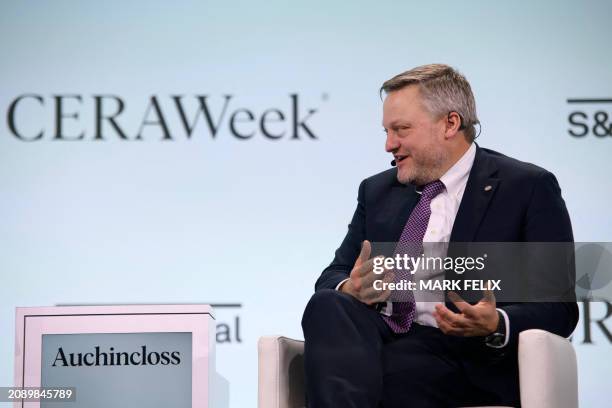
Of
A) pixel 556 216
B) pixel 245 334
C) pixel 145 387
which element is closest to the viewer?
pixel 556 216

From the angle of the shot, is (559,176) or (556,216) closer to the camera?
(556,216)

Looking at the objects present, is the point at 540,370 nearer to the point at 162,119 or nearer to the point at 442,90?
the point at 442,90

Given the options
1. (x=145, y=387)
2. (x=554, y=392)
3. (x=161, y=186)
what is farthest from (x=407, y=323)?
(x=161, y=186)

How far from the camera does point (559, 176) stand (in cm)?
Result: 362

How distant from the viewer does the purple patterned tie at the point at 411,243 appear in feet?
8.34

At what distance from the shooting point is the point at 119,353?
272cm

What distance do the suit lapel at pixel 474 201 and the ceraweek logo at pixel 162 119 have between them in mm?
1090

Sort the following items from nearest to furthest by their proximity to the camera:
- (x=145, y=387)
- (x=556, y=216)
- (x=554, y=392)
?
(x=554, y=392) < (x=556, y=216) < (x=145, y=387)

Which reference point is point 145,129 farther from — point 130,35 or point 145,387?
point 145,387

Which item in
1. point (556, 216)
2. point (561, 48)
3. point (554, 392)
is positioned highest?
point (561, 48)

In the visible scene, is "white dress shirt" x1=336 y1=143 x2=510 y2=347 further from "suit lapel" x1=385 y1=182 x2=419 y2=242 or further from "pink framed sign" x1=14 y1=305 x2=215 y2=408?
"pink framed sign" x1=14 y1=305 x2=215 y2=408

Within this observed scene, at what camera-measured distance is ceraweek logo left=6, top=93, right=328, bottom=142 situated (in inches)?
143

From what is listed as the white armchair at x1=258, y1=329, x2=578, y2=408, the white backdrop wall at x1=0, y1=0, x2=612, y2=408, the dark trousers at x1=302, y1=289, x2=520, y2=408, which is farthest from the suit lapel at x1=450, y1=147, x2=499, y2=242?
the white backdrop wall at x1=0, y1=0, x2=612, y2=408

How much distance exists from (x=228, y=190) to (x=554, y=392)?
5.46 feet
